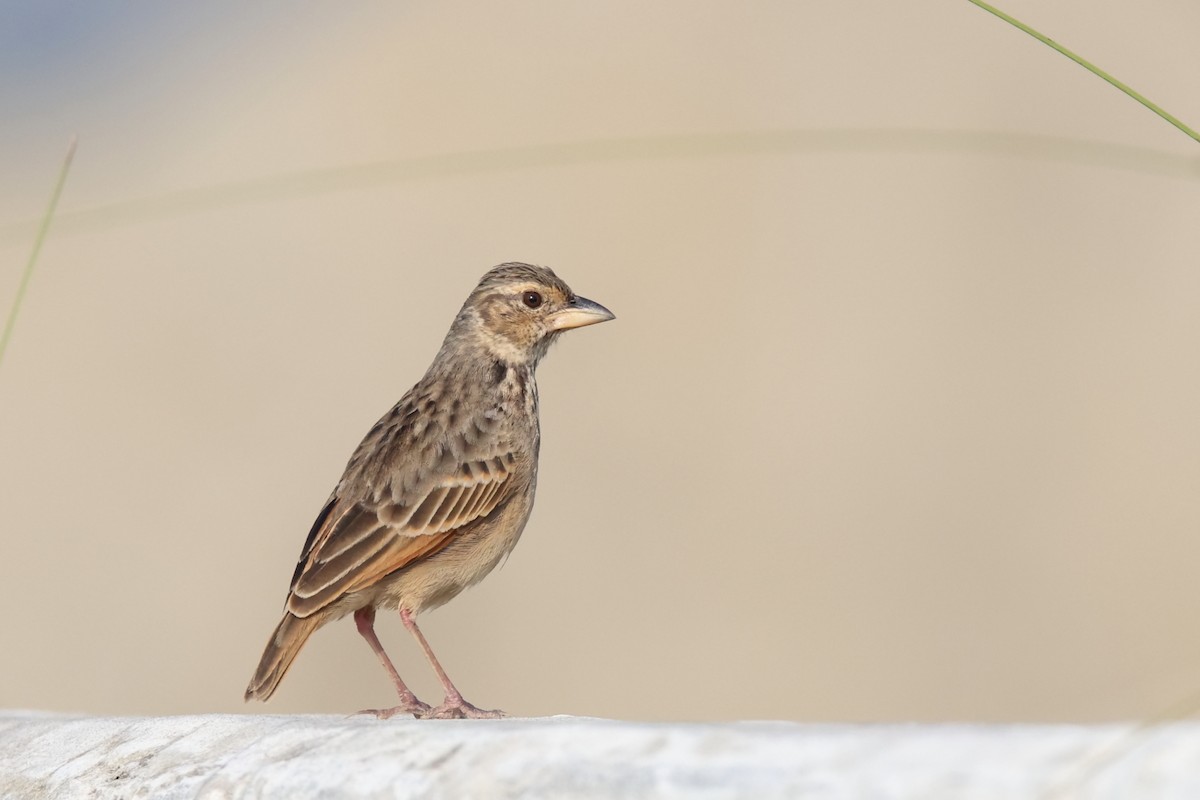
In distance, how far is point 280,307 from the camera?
1191 inches

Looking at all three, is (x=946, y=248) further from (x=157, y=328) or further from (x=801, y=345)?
(x=157, y=328)

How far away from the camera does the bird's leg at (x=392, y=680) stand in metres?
5.13

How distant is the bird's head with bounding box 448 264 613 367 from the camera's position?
22.0 ft

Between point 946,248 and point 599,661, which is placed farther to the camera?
point 946,248

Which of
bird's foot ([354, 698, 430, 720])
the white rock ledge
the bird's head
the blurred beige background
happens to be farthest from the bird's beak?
the blurred beige background

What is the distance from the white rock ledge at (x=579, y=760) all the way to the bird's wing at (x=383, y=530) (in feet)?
4.59

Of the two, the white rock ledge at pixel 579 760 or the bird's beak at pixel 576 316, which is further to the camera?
the bird's beak at pixel 576 316

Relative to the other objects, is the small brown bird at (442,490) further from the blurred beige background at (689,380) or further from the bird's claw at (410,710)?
the blurred beige background at (689,380)

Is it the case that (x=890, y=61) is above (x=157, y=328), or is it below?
above

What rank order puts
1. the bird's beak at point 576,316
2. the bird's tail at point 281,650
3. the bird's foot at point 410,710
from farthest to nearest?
the bird's beak at point 576,316 → the bird's tail at point 281,650 → the bird's foot at point 410,710

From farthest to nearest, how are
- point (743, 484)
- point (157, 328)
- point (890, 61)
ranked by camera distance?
1. point (890, 61)
2. point (157, 328)
3. point (743, 484)

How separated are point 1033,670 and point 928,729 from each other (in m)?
20.3

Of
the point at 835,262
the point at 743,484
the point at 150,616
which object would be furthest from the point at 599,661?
the point at 835,262

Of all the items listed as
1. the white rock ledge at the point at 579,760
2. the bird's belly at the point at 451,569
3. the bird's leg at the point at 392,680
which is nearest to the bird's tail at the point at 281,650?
the bird's leg at the point at 392,680
